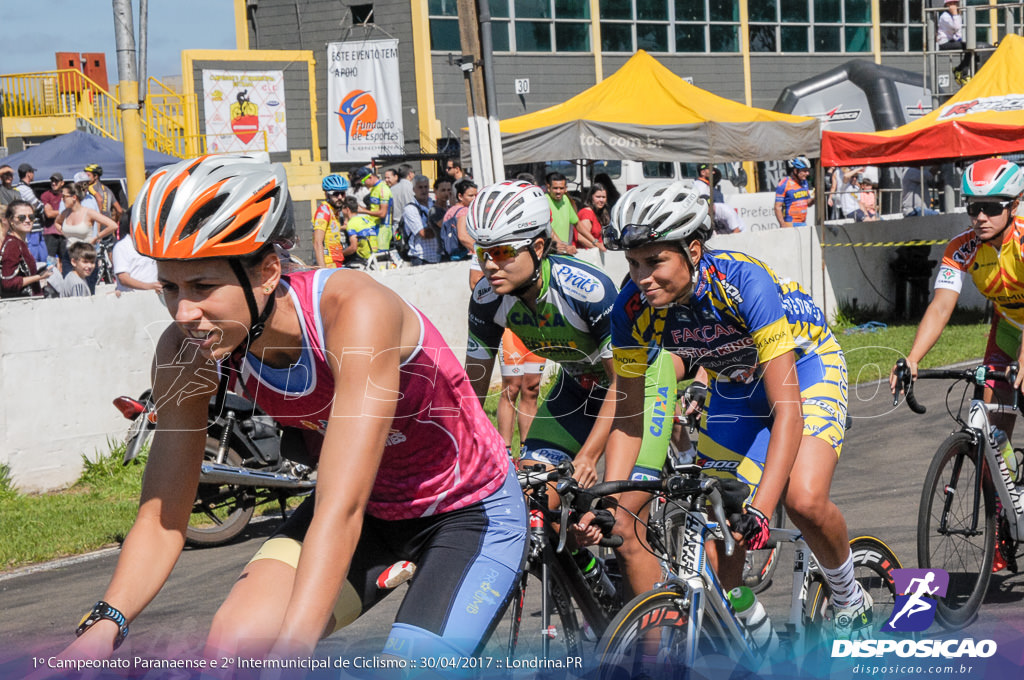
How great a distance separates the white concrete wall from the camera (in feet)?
31.0

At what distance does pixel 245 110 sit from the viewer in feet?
101

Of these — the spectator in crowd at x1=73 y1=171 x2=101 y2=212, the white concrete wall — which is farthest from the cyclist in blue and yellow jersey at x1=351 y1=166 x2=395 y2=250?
the white concrete wall

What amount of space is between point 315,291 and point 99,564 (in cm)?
563

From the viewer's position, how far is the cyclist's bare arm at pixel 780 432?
3.83 m

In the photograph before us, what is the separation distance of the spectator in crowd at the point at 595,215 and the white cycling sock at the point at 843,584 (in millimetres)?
10695

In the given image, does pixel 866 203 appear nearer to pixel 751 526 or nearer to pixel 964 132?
pixel 964 132

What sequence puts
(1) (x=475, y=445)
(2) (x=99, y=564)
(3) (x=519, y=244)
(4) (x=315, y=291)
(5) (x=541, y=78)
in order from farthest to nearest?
(5) (x=541, y=78) → (2) (x=99, y=564) → (3) (x=519, y=244) → (1) (x=475, y=445) → (4) (x=315, y=291)

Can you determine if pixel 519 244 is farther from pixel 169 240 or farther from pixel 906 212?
pixel 906 212

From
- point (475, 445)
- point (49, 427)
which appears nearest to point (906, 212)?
point (49, 427)

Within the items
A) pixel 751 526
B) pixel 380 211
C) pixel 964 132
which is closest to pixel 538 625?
pixel 751 526

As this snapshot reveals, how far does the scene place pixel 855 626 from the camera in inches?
184

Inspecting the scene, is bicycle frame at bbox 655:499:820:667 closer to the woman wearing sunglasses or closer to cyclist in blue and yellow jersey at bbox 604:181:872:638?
cyclist in blue and yellow jersey at bbox 604:181:872:638

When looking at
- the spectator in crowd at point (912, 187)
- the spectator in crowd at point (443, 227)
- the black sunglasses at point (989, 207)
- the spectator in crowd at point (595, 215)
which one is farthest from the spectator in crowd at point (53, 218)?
the spectator in crowd at point (912, 187)

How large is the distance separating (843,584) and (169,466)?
9.08 ft
